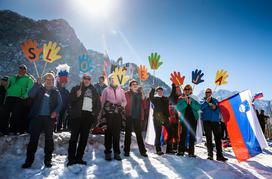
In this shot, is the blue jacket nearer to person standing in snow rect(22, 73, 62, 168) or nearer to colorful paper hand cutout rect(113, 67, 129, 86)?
colorful paper hand cutout rect(113, 67, 129, 86)

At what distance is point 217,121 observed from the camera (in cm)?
677

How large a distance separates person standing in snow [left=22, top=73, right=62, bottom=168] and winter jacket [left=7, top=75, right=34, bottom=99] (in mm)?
1582

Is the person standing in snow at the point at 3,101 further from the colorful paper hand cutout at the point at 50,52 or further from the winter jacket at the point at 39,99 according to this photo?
the winter jacket at the point at 39,99

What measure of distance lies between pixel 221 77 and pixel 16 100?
6.67 meters

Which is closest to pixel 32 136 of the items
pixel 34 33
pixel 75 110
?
pixel 75 110

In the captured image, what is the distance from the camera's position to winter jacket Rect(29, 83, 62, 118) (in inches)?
214

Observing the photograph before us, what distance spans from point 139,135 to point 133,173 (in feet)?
5.48

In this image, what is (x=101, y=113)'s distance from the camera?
20.3ft

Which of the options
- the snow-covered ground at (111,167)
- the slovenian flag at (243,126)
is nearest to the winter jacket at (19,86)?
the snow-covered ground at (111,167)

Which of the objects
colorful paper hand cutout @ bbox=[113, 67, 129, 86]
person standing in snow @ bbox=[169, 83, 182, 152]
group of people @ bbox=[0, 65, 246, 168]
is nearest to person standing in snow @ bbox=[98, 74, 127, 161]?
group of people @ bbox=[0, 65, 246, 168]

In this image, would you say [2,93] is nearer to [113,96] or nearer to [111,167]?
[113,96]

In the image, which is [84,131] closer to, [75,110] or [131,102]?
[75,110]

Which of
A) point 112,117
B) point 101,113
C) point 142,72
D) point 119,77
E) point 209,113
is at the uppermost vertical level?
point 142,72

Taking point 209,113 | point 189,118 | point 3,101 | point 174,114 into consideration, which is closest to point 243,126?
point 209,113
